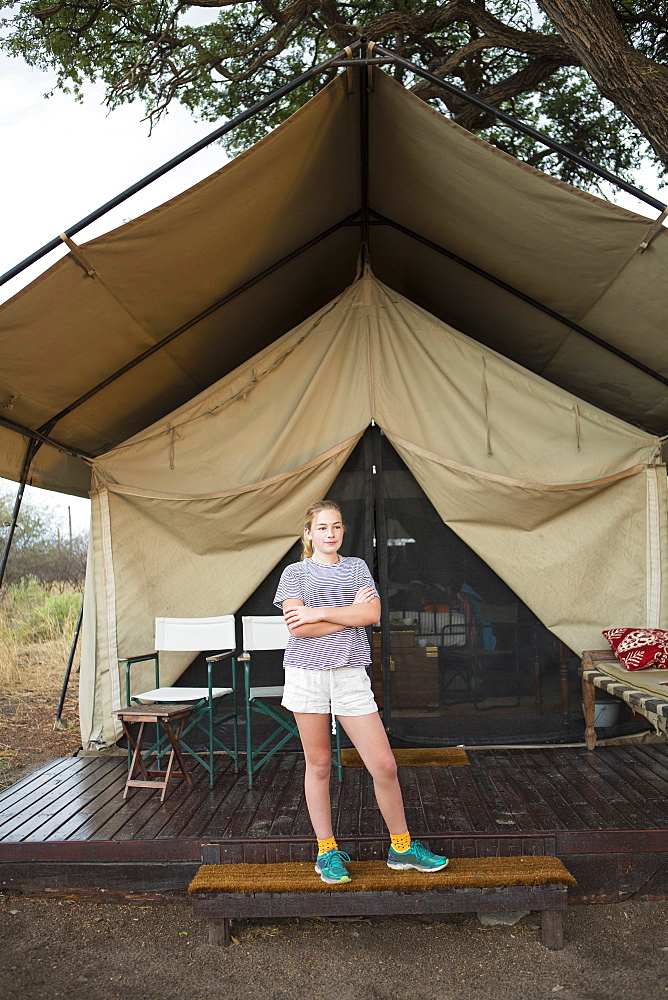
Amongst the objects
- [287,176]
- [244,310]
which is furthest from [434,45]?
[287,176]

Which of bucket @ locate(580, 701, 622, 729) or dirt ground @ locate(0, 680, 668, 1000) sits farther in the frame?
bucket @ locate(580, 701, 622, 729)

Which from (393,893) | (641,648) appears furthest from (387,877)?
(641,648)

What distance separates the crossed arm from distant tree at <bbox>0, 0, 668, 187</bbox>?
4572 millimetres

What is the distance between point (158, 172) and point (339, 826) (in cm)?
235

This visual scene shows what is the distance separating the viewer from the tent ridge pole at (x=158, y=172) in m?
2.53

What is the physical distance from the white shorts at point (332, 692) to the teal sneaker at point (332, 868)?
1.57ft

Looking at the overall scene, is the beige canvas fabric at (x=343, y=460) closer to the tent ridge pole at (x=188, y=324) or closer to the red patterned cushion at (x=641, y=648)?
the red patterned cushion at (x=641, y=648)

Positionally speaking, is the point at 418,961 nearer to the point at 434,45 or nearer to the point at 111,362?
the point at 111,362

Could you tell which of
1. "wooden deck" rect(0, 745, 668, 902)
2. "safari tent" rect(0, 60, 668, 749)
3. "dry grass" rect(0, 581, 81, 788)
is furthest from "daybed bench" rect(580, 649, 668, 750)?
"dry grass" rect(0, 581, 81, 788)

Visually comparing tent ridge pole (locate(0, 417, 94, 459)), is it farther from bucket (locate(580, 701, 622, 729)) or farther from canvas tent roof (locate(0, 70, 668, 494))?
bucket (locate(580, 701, 622, 729))

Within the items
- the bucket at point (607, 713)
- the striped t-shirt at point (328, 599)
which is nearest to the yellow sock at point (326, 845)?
the striped t-shirt at point (328, 599)

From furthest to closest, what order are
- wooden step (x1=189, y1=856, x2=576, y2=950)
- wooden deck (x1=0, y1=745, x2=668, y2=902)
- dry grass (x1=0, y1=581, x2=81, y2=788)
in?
dry grass (x1=0, y1=581, x2=81, y2=788) < wooden deck (x1=0, y1=745, x2=668, y2=902) < wooden step (x1=189, y1=856, x2=576, y2=950)

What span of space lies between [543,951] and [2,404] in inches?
116

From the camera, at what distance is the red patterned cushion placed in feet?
12.2
